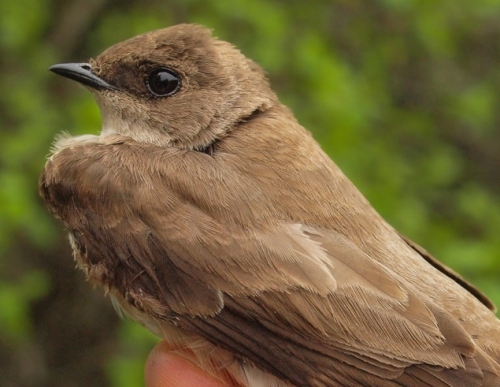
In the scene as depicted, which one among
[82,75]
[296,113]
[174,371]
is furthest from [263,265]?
[296,113]

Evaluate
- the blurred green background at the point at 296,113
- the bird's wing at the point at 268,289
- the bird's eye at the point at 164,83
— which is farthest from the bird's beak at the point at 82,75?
the blurred green background at the point at 296,113

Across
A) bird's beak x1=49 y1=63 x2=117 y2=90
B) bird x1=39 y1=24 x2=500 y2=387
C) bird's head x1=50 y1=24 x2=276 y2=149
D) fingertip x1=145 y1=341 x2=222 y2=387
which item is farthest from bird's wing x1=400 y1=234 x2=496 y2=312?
bird's beak x1=49 y1=63 x2=117 y2=90

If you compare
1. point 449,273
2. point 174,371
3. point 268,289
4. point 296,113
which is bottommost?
point 174,371

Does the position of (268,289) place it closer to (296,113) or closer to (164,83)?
(164,83)

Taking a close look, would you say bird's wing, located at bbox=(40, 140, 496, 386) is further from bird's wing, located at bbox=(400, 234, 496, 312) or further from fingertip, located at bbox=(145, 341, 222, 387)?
bird's wing, located at bbox=(400, 234, 496, 312)

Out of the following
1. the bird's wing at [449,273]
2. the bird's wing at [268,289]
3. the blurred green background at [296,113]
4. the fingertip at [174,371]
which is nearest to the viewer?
the bird's wing at [268,289]

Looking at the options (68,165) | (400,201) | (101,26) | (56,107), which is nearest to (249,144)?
(68,165)

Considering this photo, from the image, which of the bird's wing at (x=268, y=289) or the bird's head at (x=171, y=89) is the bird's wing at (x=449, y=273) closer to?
the bird's wing at (x=268, y=289)
